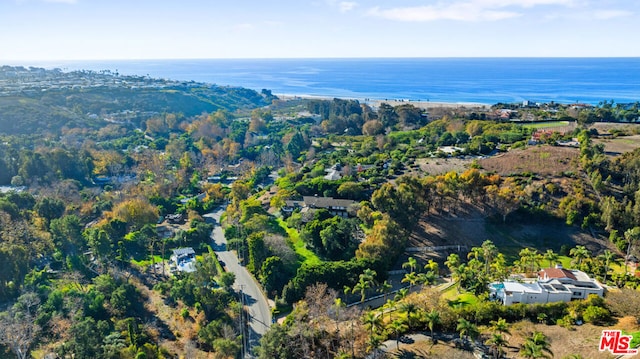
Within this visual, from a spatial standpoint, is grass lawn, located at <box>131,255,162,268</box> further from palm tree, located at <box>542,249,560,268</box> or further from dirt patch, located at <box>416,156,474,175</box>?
palm tree, located at <box>542,249,560,268</box>

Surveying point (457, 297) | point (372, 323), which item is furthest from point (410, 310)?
point (457, 297)

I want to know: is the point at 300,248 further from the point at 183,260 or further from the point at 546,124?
the point at 546,124

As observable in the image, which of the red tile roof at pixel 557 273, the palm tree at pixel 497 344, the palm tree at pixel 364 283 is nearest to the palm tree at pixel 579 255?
the red tile roof at pixel 557 273

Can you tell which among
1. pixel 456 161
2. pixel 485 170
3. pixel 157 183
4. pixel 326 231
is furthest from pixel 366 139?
pixel 326 231

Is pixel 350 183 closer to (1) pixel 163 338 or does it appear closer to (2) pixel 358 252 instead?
(2) pixel 358 252

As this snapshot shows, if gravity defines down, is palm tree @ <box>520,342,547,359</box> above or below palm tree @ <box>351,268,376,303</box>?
above

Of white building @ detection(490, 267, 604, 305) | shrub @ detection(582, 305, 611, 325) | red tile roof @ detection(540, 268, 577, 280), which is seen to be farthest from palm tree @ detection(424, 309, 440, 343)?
red tile roof @ detection(540, 268, 577, 280)
